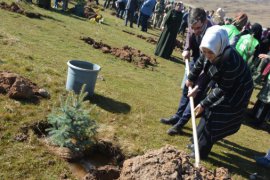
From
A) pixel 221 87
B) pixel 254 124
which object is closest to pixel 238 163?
pixel 221 87

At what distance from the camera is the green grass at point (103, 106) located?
14.8ft

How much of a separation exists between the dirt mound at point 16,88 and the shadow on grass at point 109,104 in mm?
1083

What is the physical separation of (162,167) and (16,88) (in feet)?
10.8

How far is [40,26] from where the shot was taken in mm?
12648

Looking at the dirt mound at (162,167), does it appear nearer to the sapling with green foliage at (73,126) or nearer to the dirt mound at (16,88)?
the sapling with green foliage at (73,126)

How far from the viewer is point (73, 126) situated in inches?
180

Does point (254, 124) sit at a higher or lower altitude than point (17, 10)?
lower

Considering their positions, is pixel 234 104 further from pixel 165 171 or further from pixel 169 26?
pixel 169 26

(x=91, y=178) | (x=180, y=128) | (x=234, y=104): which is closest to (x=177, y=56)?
(x=180, y=128)

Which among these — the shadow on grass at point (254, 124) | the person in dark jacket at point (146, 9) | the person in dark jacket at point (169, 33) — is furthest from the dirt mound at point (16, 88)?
the person in dark jacket at point (146, 9)

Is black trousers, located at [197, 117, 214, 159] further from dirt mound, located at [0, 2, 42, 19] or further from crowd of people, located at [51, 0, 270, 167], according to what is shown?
dirt mound, located at [0, 2, 42, 19]

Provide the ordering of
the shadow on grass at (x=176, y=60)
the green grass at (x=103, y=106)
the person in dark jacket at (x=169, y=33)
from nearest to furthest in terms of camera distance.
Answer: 1. the green grass at (x=103, y=106)
2. the person in dark jacket at (x=169, y=33)
3. the shadow on grass at (x=176, y=60)

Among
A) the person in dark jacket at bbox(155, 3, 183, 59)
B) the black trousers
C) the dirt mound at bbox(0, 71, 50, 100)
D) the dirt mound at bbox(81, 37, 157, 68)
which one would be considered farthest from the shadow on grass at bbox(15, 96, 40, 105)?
the person in dark jacket at bbox(155, 3, 183, 59)

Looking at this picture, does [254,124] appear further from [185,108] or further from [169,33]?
[169,33]
